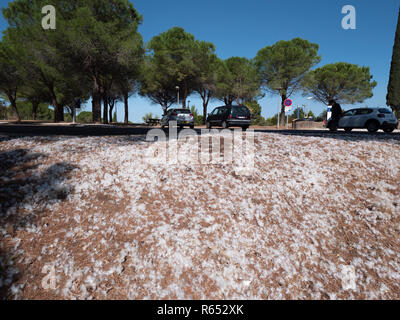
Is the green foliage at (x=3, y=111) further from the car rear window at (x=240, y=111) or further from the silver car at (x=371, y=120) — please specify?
the silver car at (x=371, y=120)

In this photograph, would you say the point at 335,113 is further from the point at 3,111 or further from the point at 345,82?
the point at 3,111

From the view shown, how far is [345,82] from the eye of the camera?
4622 cm

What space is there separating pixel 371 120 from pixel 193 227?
13668 mm

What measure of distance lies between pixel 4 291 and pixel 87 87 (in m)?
27.8

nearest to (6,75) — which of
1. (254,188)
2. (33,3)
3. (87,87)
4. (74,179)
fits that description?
(33,3)

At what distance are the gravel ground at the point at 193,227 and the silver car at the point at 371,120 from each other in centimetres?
930

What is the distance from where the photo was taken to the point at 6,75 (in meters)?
28.5

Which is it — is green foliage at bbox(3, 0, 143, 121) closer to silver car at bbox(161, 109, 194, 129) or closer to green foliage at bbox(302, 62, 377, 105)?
silver car at bbox(161, 109, 194, 129)

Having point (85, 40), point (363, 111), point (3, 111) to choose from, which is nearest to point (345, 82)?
point (363, 111)

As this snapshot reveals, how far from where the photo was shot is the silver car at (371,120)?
1192 cm

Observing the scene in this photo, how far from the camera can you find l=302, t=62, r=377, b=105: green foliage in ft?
149

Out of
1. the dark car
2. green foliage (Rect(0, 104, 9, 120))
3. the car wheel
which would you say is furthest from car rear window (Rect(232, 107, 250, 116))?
green foliage (Rect(0, 104, 9, 120))

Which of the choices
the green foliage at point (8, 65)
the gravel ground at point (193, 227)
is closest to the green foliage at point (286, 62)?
the gravel ground at point (193, 227)
